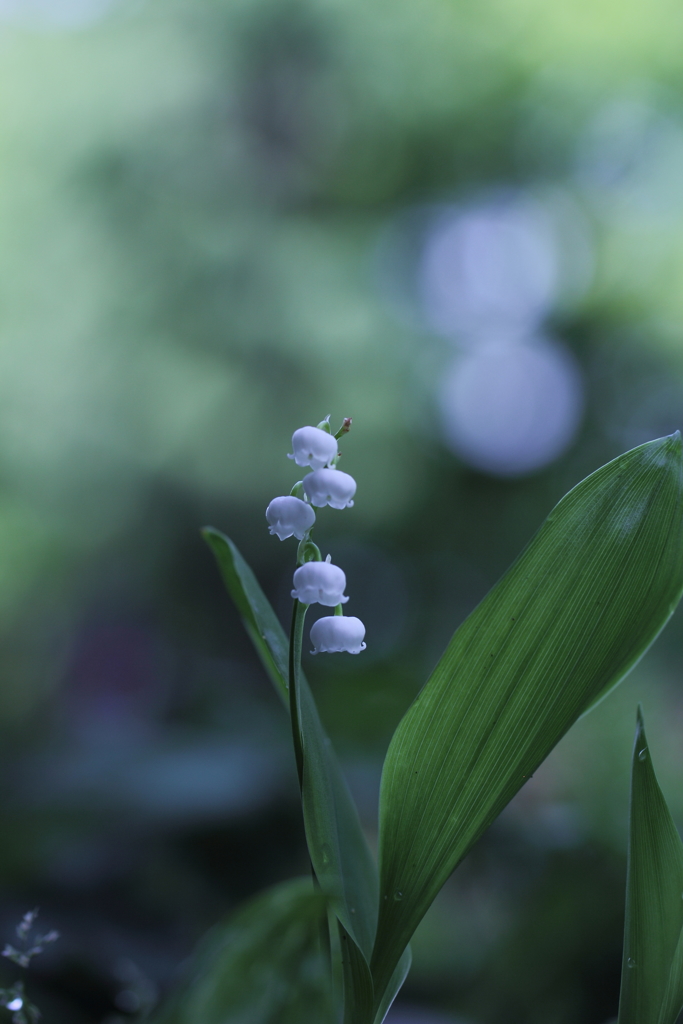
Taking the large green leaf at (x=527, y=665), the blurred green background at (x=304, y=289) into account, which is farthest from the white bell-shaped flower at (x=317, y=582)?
the blurred green background at (x=304, y=289)

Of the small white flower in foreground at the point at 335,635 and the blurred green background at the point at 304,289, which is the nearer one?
the small white flower in foreground at the point at 335,635

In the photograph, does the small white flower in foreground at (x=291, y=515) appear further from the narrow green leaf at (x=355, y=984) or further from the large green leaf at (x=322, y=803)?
the narrow green leaf at (x=355, y=984)

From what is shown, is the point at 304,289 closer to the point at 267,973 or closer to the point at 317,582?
the point at 317,582

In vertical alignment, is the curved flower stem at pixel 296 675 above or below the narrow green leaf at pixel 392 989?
above

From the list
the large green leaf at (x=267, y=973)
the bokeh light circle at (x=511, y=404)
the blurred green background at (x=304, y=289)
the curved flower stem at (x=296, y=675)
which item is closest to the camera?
the large green leaf at (x=267, y=973)

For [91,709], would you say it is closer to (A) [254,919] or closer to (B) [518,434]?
(B) [518,434]

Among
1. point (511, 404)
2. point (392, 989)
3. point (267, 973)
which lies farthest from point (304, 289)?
point (267, 973)

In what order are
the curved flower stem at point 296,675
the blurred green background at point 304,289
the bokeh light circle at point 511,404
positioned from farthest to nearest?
the bokeh light circle at point 511,404 < the blurred green background at point 304,289 < the curved flower stem at point 296,675

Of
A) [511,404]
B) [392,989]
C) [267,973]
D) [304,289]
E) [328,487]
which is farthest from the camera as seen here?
[511,404]

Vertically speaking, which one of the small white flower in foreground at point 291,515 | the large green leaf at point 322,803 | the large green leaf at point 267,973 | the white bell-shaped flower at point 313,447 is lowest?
the large green leaf at point 267,973
